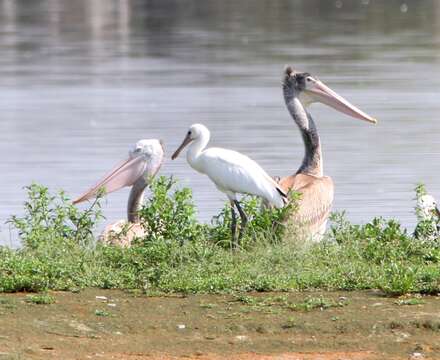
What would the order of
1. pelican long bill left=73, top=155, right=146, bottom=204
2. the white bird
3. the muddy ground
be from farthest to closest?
1. pelican long bill left=73, top=155, right=146, bottom=204
2. the white bird
3. the muddy ground

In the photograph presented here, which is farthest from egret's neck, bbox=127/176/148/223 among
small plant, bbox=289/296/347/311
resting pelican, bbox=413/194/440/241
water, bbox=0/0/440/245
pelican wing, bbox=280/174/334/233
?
small plant, bbox=289/296/347/311

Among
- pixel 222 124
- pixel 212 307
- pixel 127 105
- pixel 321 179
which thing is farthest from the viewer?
pixel 127 105

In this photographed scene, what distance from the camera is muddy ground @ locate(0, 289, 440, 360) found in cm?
561

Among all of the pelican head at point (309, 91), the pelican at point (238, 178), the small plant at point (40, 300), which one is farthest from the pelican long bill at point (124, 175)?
the small plant at point (40, 300)

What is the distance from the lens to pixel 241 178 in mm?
8375

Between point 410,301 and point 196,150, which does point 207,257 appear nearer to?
point 410,301

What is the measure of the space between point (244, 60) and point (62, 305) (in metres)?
20.0

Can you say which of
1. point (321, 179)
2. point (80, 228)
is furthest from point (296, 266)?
point (321, 179)

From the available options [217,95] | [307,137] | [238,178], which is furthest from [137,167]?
[217,95]

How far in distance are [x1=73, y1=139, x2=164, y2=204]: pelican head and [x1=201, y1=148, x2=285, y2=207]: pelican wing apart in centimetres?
203

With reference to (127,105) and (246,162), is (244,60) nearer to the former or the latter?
(127,105)

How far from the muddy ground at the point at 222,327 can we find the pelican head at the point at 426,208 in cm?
187

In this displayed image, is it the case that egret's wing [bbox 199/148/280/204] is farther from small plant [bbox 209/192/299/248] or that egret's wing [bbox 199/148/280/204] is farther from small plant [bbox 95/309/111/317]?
small plant [bbox 95/309/111/317]

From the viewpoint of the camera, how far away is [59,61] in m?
26.5
